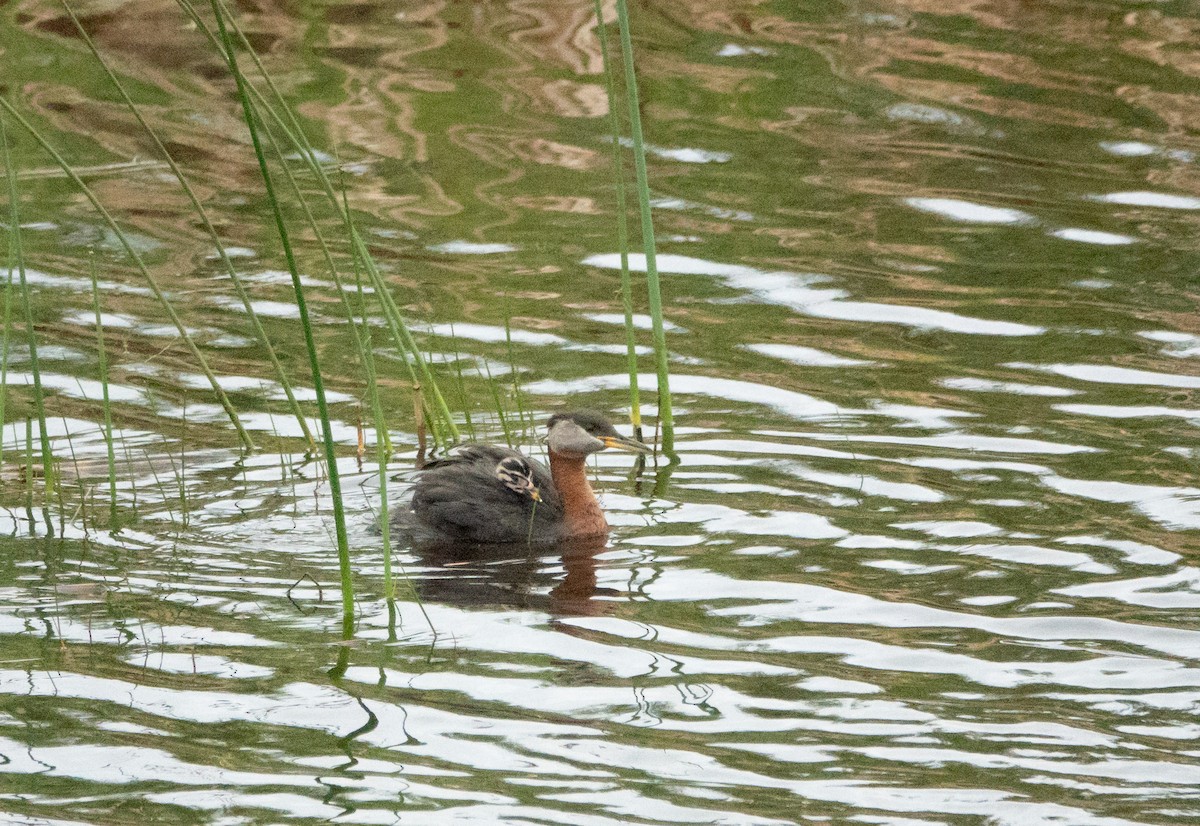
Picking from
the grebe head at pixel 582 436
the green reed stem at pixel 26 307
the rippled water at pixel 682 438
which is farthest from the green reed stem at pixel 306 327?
the grebe head at pixel 582 436

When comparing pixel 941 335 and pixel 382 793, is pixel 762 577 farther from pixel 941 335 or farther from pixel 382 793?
pixel 941 335

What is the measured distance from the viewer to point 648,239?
25.0ft

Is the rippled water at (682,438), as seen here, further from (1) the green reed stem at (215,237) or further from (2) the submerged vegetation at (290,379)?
(1) the green reed stem at (215,237)

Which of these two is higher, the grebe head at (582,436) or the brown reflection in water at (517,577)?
the grebe head at (582,436)

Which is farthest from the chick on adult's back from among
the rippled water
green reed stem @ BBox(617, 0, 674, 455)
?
green reed stem @ BBox(617, 0, 674, 455)

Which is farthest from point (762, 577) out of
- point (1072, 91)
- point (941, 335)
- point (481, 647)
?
point (1072, 91)

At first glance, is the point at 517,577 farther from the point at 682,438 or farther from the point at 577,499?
the point at 682,438

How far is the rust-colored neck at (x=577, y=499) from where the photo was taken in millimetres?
7465

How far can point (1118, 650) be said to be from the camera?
19.8 feet

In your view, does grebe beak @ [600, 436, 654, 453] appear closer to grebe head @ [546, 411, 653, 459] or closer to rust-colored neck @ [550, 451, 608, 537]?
grebe head @ [546, 411, 653, 459]

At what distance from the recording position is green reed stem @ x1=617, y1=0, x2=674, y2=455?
7.37 metres

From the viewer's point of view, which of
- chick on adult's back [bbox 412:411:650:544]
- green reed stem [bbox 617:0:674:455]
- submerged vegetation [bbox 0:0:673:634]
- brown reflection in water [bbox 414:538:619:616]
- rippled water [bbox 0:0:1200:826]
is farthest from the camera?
chick on adult's back [bbox 412:411:650:544]

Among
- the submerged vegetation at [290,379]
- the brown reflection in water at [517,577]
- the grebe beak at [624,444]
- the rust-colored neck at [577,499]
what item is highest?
the submerged vegetation at [290,379]

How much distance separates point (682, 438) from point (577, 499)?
1.05 m
